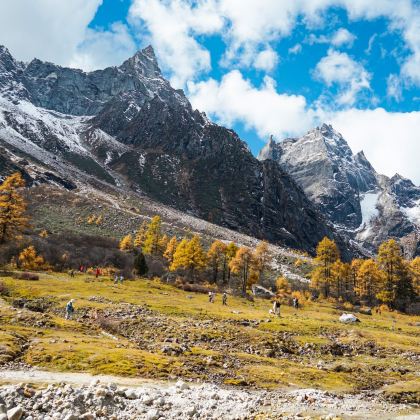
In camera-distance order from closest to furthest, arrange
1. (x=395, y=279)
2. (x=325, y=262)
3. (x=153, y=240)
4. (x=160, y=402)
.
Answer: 1. (x=160, y=402)
2. (x=395, y=279)
3. (x=325, y=262)
4. (x=153, y=240)

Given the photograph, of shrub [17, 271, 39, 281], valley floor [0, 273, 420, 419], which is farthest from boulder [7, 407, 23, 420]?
shrub [17, 271, 39, 281]

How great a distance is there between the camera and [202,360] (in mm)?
27156

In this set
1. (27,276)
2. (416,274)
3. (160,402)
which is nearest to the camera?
(160,402)

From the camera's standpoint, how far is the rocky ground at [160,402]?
52.6 feet

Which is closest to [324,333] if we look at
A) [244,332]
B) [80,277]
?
[244,332]

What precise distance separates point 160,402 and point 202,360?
9599mm

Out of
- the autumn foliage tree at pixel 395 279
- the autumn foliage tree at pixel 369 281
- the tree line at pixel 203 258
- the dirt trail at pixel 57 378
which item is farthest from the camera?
the autumn foliage tree at pixel 369 281

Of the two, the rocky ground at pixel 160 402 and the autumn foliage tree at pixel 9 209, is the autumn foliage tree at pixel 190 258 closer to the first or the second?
the autumn foliage tree at pixel 9 209

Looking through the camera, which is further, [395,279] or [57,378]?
[395,279]

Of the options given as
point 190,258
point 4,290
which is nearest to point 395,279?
point 190,258

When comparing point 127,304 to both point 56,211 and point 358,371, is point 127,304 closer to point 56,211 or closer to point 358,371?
point 358,371

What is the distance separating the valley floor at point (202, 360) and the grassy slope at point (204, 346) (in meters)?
0.09

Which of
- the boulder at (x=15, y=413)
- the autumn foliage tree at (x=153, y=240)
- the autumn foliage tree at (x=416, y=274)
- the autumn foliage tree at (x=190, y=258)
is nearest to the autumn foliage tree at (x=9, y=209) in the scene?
the autumn foliage tree at (x=190, y=258)

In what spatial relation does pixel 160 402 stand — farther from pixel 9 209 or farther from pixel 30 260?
pixel 30 260
